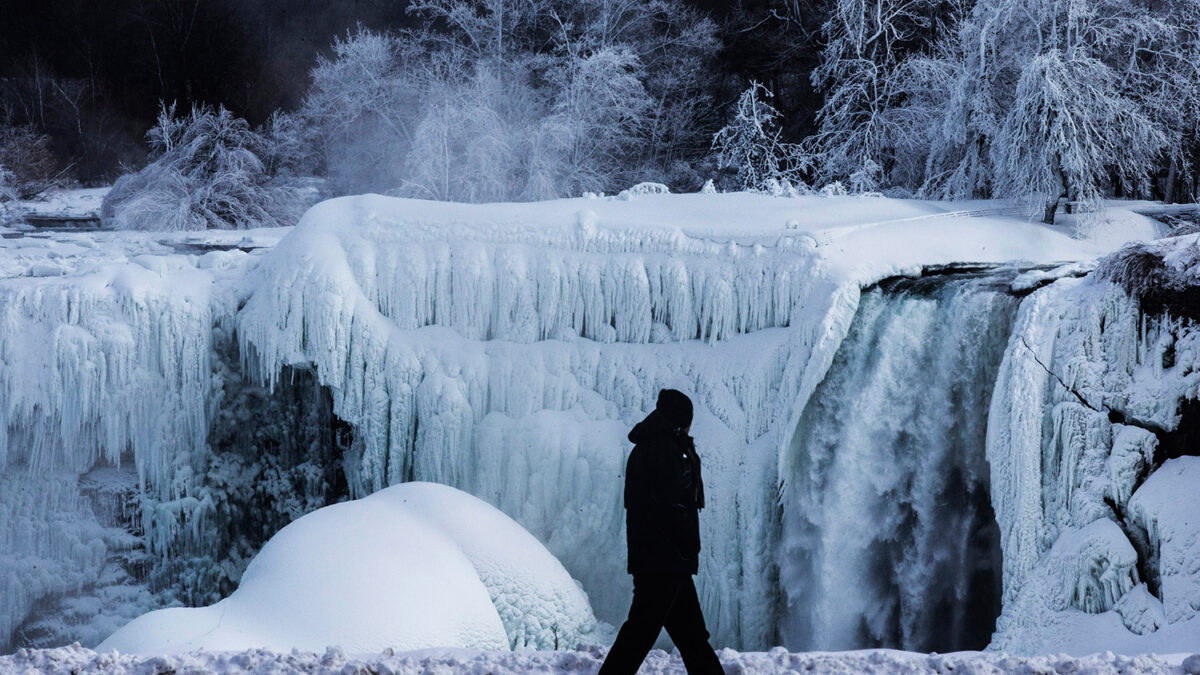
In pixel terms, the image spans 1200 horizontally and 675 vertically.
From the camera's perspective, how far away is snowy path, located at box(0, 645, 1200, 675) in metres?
4.60

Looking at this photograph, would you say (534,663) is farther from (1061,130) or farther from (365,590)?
(1061,130)

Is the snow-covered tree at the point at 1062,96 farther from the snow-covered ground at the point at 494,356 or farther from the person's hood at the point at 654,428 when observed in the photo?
the person's hood at the point at 654,428

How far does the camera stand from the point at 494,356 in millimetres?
9656

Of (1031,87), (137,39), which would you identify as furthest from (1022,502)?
(137,39)

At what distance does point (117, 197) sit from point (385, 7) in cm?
758

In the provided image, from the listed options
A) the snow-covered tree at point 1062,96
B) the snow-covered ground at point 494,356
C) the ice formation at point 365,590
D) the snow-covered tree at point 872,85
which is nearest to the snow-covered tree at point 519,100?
the snow-covered tree at point 872,85

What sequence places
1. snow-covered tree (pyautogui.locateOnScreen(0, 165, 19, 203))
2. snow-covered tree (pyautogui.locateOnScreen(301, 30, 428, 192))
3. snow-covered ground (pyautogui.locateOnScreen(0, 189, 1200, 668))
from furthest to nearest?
1. snow-covered tree (pyautogui.locateOnScreen(301, 30, 428, 192))
2. snow-covered tree (pyautogui.locateOnScreen(0, 165, 19, 203))
3. snow-covered ground (pyautogui.locateOnScreen(0, 189, 1200, 668))

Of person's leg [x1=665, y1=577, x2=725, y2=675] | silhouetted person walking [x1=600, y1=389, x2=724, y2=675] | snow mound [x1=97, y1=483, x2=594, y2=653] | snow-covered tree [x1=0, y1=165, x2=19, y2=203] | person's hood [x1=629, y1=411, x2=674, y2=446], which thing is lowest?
snow mound [x1=97, y1=483, x2=594, y2=653]

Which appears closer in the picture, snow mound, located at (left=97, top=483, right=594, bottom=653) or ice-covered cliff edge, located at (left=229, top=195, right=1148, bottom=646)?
snow mound, located at (left=97, top=483, right=594, bottom=653)

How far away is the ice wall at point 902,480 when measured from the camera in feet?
27.5

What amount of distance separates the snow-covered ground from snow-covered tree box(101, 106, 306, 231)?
37.6ft

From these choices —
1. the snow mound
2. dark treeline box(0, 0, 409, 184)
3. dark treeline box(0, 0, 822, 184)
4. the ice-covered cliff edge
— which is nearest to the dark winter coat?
the snow mound

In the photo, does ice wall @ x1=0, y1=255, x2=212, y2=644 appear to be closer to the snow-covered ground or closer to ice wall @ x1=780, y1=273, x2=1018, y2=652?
the snow-covered ground

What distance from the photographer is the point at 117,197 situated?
72.1 feet
